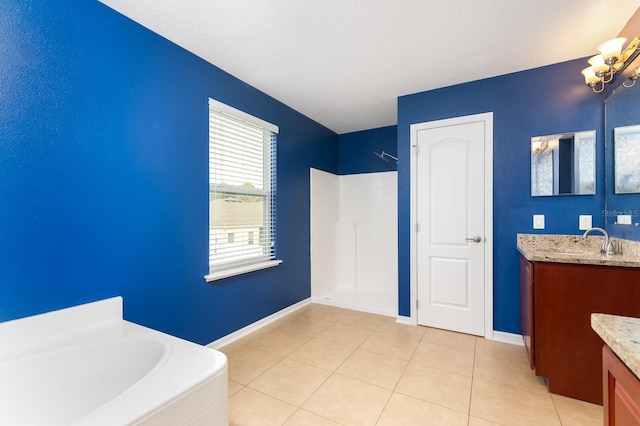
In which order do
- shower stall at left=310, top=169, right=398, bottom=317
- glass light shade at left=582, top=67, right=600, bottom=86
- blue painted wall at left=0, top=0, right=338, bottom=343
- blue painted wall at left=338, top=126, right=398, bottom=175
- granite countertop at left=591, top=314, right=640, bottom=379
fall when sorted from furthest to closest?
1. blue painted wall at left=338, top=126, right=398, bottom=175
2. shower stall at left=310, top=169, right=398, bottom=317
3. glass light shade at left=582, top=67, right=600, bottom=86
4. blue painted wall at left=0, top=0, right=338, bottom=343
5. granite countertop at left=591, top=314, right=640, bottom=379

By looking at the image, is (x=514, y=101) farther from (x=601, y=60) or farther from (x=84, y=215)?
(x=84, y=215)

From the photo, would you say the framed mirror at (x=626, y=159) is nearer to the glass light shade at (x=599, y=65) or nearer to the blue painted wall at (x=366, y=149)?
the glass light shade at (x=599, y=65)

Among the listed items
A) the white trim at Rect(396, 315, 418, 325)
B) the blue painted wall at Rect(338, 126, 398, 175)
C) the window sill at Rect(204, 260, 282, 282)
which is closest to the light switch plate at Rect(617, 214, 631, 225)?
the white trim at Rect(396, 315, 418, 325)

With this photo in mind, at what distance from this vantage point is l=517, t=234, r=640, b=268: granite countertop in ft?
5.42

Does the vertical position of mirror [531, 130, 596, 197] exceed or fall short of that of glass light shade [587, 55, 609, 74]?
it falls short

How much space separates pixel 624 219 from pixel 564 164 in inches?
24.9

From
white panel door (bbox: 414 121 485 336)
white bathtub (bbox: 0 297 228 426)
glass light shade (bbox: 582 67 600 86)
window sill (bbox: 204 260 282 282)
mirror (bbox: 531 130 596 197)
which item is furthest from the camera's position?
white panel door (bbox: 414 121 485 336)

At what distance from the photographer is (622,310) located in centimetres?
161

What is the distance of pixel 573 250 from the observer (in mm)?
2281

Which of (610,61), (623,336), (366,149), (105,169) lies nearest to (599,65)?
(610,61)

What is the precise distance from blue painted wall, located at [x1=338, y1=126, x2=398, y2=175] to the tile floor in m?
2.34

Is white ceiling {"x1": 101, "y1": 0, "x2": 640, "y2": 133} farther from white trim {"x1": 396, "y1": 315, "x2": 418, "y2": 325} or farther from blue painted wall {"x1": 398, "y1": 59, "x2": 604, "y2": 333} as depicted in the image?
white trim {"x1": 396, "y1": 315, "x2": 418, "y2": 325}

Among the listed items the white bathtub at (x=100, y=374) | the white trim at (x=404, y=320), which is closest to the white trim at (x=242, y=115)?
the white bathtub at (x=100, y=374)

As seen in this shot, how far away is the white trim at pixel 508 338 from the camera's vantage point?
8.34 ft
